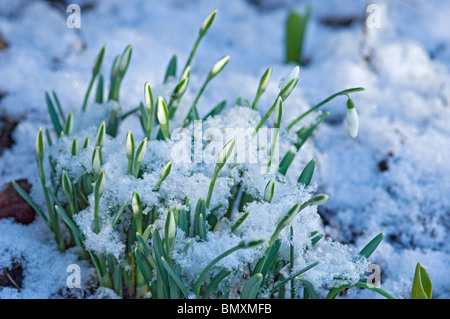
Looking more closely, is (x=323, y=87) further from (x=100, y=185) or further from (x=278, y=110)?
(x=100, y=185)

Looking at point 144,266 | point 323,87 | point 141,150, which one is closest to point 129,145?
point 141,150

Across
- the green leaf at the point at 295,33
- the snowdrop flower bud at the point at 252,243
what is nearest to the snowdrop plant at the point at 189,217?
the snowdrop flower bud at the point at 252,243

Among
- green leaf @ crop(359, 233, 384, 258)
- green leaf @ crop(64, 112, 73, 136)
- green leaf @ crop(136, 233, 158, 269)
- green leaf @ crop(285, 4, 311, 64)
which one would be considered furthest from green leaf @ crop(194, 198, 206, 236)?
green leaf @ crop(285, 4, 311, 64)

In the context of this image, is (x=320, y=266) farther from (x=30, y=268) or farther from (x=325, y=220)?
(x=30, y=268)

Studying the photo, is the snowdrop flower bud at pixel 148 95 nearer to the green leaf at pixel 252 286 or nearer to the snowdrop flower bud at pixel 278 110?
the snowdrop flower bud at pixel 278 110

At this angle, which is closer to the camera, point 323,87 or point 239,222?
point 239,222
